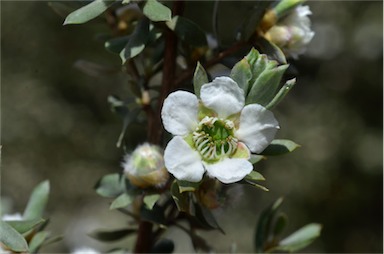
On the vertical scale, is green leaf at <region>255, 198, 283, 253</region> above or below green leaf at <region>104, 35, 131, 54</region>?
below

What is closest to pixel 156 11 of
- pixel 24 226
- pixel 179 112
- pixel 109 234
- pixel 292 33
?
pixel 179 112

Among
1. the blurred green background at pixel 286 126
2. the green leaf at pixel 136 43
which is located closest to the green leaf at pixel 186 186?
the green leaf at pixel 136 43

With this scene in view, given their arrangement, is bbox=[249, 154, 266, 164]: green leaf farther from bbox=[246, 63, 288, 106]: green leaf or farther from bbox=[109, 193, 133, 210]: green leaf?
bbox=[109, 193, 133, 210]: green leaf

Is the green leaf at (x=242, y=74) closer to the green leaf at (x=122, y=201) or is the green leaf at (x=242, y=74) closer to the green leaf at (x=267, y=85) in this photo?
Result: the green leaf at (x=267, y=85)

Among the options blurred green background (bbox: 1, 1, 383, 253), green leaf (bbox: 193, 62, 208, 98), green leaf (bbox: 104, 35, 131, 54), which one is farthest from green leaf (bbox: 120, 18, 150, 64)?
blurred green background (bbox: 1, 1, 383, 253)

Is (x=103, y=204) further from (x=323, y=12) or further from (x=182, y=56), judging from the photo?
(x=182, y=56)

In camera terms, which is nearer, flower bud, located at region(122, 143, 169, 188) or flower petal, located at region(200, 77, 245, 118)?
flower petal, located at region(200, 77, 245, 118)
